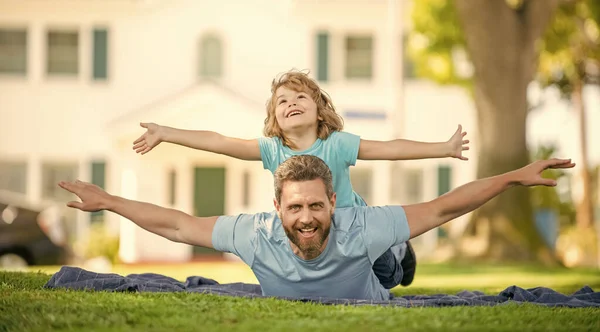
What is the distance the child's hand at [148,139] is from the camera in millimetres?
6926

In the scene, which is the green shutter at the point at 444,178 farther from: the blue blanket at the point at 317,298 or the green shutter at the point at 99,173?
the blue blanket at the point at 317,298

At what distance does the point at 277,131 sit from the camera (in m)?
7.57

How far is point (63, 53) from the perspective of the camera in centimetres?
2558

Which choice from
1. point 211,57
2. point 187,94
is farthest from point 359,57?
point 187,94

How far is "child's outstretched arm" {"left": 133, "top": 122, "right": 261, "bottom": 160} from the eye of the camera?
7.05m

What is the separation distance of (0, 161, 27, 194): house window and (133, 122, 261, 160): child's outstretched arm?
1907 cm

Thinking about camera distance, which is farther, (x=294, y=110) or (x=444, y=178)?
(x=444, y=178)

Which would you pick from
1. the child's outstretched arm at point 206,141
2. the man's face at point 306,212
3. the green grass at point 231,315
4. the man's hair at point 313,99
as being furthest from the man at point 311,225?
the man's hair at point 313,99

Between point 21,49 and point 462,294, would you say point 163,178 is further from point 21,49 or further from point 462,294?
point 462,294

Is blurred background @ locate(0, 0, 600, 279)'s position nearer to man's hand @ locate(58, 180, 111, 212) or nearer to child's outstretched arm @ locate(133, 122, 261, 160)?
child's outstretched arm @ locate(133, 122, 261, 160)

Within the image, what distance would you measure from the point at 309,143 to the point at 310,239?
1.30 metres

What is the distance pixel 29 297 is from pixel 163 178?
63.9 ft

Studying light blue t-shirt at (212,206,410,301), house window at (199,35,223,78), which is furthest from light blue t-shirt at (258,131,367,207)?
house window at (199,35,223,78)

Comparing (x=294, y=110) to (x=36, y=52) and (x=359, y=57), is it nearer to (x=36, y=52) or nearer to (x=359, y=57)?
(x=359, y=57)
